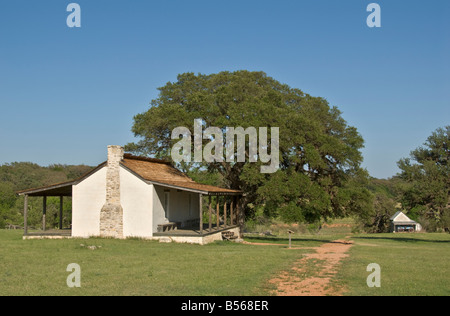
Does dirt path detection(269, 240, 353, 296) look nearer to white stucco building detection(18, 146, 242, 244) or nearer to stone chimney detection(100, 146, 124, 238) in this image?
white stucco building detection(18, 146, 242, 244)

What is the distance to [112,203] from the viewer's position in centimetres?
2367

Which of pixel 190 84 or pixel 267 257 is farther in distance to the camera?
pixel 190 84

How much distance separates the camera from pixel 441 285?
11.1m

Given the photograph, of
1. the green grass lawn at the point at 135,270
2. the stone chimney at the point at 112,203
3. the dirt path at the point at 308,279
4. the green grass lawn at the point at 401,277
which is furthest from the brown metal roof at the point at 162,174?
the green grass lawn at the point at 401,277

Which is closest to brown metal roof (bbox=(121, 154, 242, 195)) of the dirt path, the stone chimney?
the stone chimney

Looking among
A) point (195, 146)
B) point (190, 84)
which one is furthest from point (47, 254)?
point (190, 84)

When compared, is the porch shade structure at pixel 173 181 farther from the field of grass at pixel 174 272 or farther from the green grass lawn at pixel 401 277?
the green grass lawn at pixel 401 277

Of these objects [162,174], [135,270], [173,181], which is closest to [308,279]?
[135,270]

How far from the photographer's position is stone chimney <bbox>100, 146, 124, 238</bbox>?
77.3 ft

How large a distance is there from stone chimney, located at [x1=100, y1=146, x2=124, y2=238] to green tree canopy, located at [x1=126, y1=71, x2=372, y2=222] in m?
4.93

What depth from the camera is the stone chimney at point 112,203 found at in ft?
77.3

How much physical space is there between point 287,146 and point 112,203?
11096 mm
